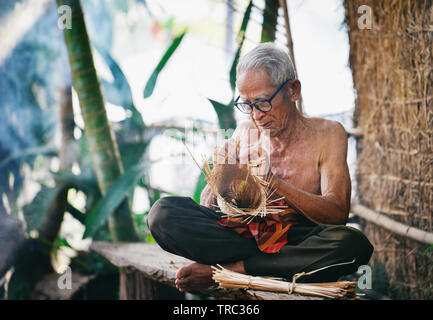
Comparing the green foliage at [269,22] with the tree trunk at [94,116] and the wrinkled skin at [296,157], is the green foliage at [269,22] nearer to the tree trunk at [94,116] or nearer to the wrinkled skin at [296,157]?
the wrinkled skin at [296,157]

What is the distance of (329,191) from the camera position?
1.13 meters

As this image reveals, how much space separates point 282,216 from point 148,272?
75 cm

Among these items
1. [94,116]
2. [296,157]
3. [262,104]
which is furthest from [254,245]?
[94,116]

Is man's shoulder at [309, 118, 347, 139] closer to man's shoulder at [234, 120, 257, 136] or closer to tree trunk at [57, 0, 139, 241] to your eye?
man's shoulder at [234, 120, 257, 136]

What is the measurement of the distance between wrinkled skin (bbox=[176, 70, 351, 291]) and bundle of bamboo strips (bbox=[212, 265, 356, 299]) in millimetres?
52

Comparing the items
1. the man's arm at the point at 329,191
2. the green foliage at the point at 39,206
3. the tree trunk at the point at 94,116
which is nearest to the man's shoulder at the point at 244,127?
the man's arm at the point at 329,191

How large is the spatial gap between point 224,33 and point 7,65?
64.5 inches

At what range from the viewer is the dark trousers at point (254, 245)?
1.11 metres

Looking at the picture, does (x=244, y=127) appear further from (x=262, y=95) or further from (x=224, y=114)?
(x=224, y=114)

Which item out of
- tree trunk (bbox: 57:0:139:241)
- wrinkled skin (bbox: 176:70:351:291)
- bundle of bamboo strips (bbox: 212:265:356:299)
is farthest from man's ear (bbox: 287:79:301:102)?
tree trunk (bbox: 57:0:139:241)

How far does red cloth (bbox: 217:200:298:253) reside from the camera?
3.85 ft

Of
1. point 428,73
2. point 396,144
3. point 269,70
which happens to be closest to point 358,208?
point 396,144

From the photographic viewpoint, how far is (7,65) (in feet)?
9.25

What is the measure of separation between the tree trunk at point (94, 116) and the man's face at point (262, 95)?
4.21 feet
